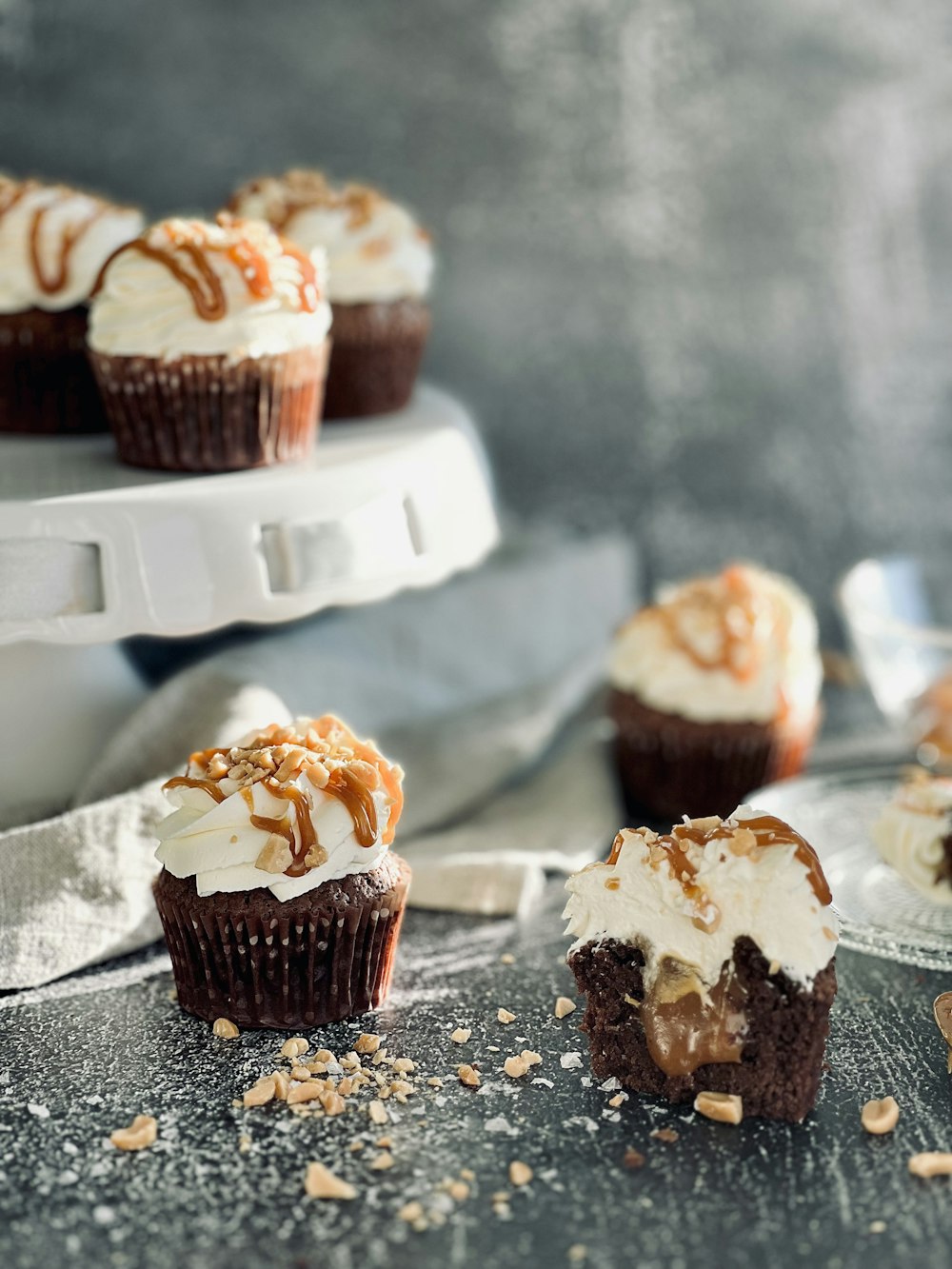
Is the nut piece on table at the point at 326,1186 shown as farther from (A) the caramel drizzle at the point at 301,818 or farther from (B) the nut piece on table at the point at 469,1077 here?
(A) the caramel drizzle at the point at 301,818

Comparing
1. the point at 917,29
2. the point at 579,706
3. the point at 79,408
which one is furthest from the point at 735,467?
the point at 79,408

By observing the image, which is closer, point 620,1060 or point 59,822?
point 620,1060

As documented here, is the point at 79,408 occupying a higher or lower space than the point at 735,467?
higher

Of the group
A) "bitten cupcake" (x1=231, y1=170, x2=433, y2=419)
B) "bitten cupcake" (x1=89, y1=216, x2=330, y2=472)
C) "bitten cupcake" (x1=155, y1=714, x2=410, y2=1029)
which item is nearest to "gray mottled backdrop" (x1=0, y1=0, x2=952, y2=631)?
"bitten cupcake" (x1=231, y1=170, x2=433, y2=419)

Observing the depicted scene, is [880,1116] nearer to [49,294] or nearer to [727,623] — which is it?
[727,623]

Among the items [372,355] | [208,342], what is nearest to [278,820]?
[208,342]

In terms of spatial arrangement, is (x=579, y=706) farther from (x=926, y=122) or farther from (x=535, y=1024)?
(x=926, y=122)

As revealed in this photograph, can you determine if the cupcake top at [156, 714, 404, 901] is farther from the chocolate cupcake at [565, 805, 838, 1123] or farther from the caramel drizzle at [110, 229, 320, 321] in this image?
the caramel drizzle at [110, 229, 320, 321]

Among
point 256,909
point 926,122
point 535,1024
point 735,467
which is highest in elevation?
point 926,122
